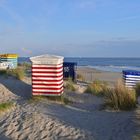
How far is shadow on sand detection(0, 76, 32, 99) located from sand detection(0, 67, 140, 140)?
1266 mm

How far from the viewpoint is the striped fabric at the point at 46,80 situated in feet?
48.0

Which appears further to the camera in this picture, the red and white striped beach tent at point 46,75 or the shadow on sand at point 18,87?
the shadow on sand at point 18,87

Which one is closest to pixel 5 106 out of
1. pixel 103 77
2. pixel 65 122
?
pixel 65 122

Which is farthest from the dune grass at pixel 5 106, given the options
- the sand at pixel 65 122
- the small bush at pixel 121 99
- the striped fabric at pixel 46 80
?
the small bush at pixel 121 99

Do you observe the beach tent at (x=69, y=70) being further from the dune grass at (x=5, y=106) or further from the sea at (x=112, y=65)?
the sea at (x=112, y=65)

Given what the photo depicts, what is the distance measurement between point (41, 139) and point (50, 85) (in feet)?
17.7

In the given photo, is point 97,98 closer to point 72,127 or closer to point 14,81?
point 14,81

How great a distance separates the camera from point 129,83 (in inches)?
857

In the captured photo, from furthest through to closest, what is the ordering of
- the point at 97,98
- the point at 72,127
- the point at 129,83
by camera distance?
1. the point at 129,83
2. the point at 97,98
3. the point at 72,127

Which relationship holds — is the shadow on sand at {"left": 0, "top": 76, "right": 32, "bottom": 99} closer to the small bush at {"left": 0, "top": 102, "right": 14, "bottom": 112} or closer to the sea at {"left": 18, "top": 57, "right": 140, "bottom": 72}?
the small bush at {"left": 0, "top": 102, "right": 14, "bottom": 112}

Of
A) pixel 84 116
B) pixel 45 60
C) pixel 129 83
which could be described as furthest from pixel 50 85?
pixel 129 83

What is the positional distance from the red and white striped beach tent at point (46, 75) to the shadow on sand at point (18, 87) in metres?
0.69

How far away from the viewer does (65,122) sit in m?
10.5

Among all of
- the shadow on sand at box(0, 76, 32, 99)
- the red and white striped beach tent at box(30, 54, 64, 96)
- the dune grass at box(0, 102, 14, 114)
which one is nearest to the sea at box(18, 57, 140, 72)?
the shadow on sand at box(0, 76, 32, 99)
